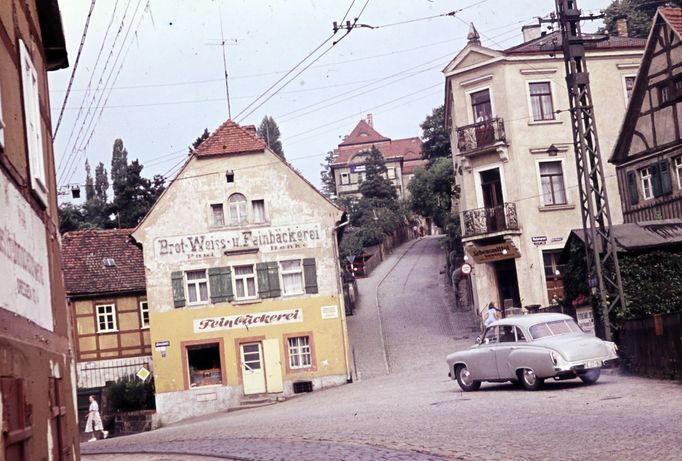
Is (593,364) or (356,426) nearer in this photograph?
(356,426)

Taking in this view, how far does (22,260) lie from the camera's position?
9398 mm

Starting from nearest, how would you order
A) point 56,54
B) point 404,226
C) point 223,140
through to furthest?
point 56,54, point 223,140, point 404,226

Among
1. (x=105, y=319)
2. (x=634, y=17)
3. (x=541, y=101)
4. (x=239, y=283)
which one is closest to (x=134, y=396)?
(x=105, y=319)

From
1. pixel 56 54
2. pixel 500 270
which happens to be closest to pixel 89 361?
pixel 500 270

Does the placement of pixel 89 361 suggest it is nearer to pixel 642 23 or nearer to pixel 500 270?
pixel 500 270

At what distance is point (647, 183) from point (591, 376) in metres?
18.8

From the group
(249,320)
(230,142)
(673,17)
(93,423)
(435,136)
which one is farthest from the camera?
(435,136)

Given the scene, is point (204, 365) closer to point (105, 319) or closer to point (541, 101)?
point (105, 319)

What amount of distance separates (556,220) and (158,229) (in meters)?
16.8

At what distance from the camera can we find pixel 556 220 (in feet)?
141

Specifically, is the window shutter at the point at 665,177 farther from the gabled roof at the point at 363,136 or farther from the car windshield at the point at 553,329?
the gabled roof at the point at 363,136

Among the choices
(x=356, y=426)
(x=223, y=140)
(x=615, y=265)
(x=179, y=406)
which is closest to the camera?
(x=356, y=426)

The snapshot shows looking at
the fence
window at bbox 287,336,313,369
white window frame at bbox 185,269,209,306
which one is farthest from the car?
white window frame at bbox 185,269,209,306

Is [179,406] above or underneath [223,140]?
underneath
